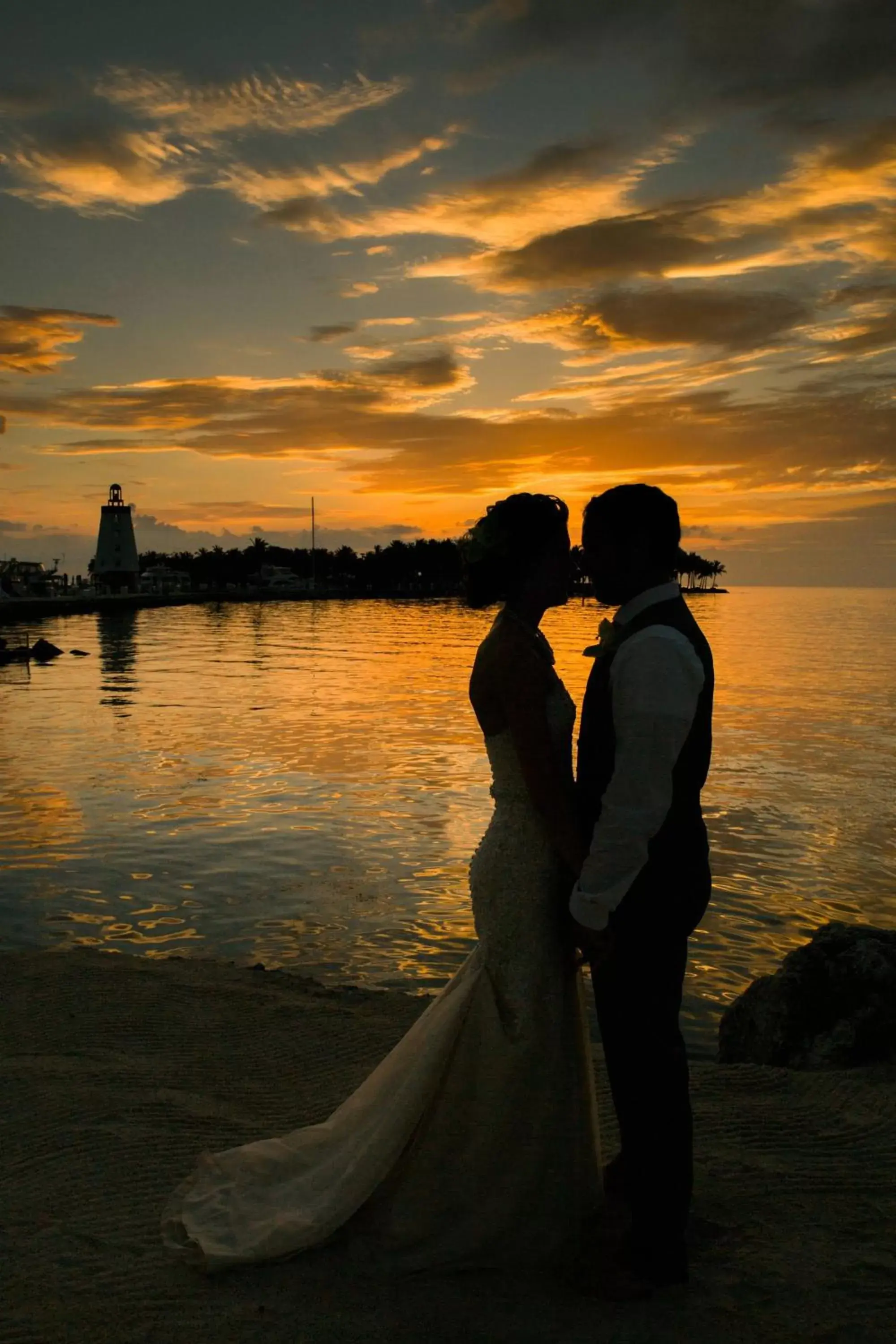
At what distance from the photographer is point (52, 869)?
41.8 ft

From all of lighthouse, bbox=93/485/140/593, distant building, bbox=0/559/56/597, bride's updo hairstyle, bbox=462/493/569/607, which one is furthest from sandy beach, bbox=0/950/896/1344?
lighthouse, bbox=93/485/140/593

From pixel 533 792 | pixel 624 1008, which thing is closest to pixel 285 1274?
pixel 624 1008

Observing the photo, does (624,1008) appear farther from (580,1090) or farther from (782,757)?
(782,757)

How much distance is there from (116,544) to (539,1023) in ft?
481

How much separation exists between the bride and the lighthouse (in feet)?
471

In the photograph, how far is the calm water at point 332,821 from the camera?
1048cm

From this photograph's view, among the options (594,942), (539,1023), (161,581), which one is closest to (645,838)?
(594,942)

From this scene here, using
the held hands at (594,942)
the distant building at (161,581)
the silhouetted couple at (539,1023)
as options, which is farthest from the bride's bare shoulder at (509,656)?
the distant building at (161,581)

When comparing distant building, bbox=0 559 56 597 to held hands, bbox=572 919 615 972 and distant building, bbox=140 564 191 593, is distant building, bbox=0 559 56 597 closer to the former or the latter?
distant building, bbox=140 564 191 593

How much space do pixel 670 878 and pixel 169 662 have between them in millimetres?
47288

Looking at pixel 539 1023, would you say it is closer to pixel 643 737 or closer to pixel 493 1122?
pixel 493 1122

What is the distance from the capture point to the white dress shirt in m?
3.43

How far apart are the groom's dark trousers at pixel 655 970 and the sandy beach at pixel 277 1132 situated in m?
0.43

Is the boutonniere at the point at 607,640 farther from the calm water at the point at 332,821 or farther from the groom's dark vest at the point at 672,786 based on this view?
the calm water at the point at 332,821
